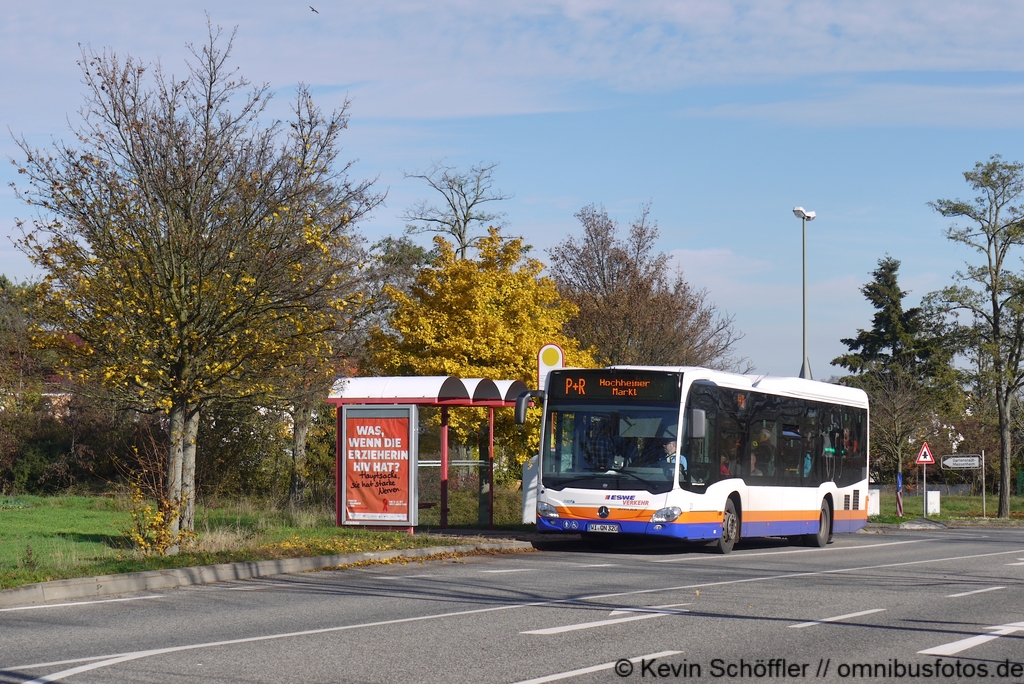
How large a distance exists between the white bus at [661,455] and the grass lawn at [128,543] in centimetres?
235

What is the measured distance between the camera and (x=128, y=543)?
681 inches

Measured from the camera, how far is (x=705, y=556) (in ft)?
63.9

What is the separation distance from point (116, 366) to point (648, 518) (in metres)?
8.26

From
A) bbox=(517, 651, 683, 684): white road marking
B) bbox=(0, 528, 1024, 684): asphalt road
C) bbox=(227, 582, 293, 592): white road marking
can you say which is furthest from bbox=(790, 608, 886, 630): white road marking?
bbox=(227, 582, 293, 592): white road marking

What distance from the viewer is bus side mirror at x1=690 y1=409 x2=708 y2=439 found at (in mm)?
18516

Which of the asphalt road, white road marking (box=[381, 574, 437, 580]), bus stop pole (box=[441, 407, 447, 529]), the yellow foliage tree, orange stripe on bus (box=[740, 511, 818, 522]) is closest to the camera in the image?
the asphalt road

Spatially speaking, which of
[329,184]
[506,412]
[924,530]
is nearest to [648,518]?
[329,184]

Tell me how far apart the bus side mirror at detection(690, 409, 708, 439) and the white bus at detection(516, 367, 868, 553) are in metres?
0.02

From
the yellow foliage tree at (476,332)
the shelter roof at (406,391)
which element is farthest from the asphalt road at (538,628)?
the yellow foliage tree at (476,332)

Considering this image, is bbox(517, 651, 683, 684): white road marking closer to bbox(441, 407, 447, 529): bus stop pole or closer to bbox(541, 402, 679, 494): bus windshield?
bbox(541, 402, 679, 494): bus windshield

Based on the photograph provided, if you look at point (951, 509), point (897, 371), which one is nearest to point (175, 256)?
point (951, 509)

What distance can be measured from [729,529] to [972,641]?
34.7ft

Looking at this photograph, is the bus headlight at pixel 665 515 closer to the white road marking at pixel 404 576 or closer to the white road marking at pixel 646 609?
the white road marking at pixel 404 576

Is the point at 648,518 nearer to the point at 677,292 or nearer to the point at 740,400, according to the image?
the point at 740,400
